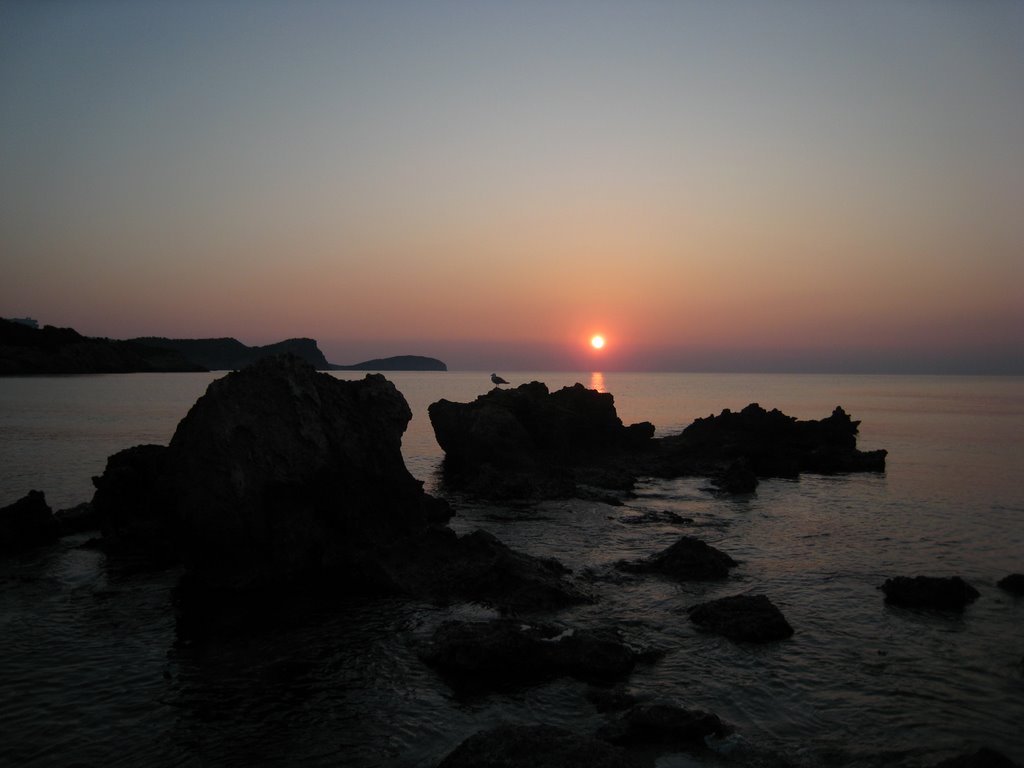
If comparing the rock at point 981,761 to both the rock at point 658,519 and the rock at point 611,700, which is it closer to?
the rock at point 611,700

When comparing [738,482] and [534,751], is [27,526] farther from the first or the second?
[738,482]

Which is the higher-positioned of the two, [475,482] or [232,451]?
[232,451]

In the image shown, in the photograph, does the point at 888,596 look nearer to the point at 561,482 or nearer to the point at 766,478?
the point at 561,482

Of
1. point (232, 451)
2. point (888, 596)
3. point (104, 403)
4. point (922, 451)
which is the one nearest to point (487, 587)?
point (232, 451)

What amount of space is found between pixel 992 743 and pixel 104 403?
10906cm

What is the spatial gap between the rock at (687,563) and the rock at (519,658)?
7.36 metres

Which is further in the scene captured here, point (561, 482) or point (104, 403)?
point (104, 403)

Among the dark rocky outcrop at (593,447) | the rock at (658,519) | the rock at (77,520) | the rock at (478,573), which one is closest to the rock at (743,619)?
the rock at (478,573)

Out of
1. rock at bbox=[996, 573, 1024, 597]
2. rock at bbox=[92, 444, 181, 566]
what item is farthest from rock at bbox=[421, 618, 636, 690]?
rock at bbox=[996, 573, 1024, 597]

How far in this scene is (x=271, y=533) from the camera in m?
20.1

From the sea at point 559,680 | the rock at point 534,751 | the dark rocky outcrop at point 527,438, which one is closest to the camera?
the rock at point 534,751

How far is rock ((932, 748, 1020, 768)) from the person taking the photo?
33.5ft

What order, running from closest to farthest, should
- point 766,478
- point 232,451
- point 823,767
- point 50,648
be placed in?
point 823,767 → point 50,648 → point 232,451 → point 766,478

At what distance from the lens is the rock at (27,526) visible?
77.9ft
